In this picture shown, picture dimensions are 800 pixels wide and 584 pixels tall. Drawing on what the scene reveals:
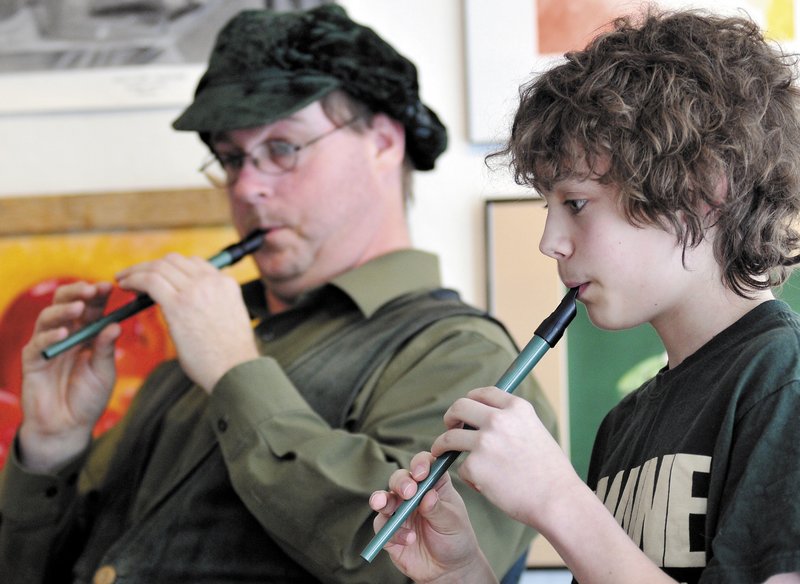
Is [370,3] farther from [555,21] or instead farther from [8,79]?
[8,79]

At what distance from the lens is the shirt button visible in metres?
1.12

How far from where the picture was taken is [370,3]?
156cm

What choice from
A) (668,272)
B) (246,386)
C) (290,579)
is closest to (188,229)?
(246,386)

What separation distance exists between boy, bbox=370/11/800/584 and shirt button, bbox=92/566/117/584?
1.51 feet

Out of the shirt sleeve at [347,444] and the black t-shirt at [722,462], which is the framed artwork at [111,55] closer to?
the shirt sleeve at [347,444]

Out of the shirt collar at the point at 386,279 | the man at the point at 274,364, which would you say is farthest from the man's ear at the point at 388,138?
the shirt collar at the point at 386,279

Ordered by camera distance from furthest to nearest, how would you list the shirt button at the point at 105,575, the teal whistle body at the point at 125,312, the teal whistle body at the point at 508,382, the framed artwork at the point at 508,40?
the framed artwork at the point at 508,40
the teal whistle body at the point at 125,312
the shirt button at the point at 105,575
the teal whistle body at the point at 508,382

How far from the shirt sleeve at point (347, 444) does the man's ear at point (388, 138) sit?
29 cm

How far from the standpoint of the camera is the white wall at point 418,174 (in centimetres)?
153

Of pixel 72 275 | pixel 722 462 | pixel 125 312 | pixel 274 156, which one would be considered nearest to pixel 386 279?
pixel 274 156

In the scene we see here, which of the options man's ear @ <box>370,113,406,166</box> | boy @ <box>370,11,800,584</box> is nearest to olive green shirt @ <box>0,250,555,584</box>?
man's ear @ <box>370,113,406,166</box>

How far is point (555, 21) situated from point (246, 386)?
717mm

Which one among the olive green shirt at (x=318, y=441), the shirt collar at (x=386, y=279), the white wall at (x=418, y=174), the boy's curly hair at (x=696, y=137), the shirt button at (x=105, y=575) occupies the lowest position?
the shirt button at (x=105, y=575)

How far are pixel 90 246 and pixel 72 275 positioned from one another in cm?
5
